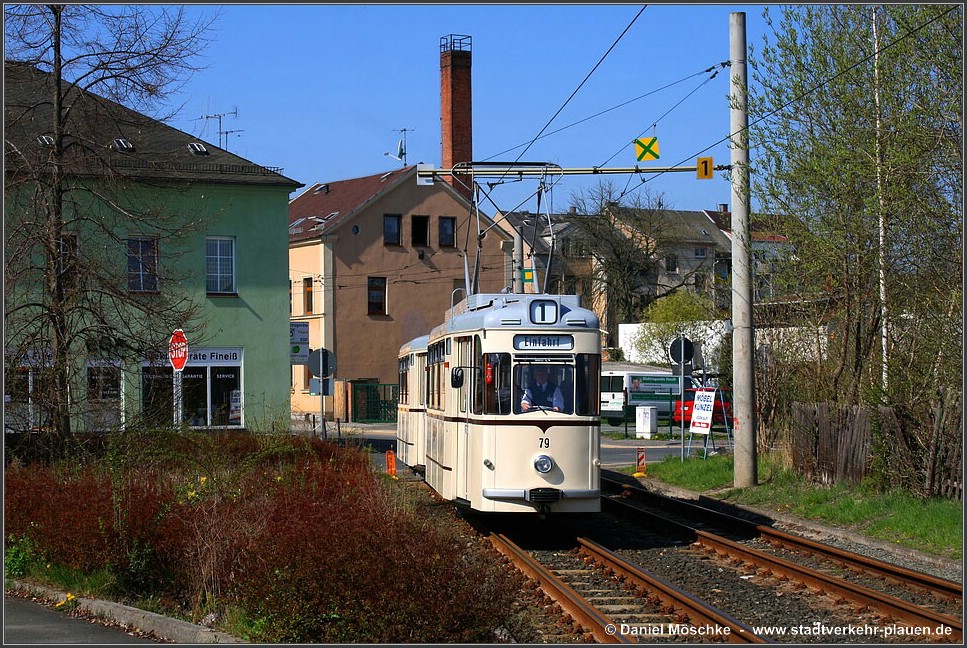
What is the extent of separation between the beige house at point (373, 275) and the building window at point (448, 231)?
52mm

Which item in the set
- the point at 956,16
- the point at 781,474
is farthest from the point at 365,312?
the point at 956,16

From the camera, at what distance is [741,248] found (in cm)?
2055

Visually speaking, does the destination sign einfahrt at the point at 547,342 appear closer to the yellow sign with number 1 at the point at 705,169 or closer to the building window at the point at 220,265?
the yellow sign with number 1 at the point at 705,169

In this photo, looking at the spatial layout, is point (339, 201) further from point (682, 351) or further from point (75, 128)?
point (75, 128)

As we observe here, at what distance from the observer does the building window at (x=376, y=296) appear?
58.2 m

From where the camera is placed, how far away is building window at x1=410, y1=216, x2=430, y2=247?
5950cm

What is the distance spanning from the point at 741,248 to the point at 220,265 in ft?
60.7

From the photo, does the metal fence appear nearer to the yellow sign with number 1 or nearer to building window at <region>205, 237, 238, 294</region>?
building window at <region>205, 237, 238, 294</region>

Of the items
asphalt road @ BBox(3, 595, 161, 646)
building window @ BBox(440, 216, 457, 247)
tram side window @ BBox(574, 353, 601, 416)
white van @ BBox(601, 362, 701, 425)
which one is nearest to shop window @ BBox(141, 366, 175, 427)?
asphalt road @ BBox(3, 595, 161, 646)

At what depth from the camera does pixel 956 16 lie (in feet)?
53.3

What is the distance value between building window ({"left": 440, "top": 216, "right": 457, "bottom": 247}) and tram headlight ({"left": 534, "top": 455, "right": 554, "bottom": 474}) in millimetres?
45045

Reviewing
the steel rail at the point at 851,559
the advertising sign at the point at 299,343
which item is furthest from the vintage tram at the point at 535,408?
the advertising sign at the point at 299,343

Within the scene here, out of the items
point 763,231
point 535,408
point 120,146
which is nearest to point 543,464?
point 535,408

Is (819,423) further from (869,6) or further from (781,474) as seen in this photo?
(869,6)
